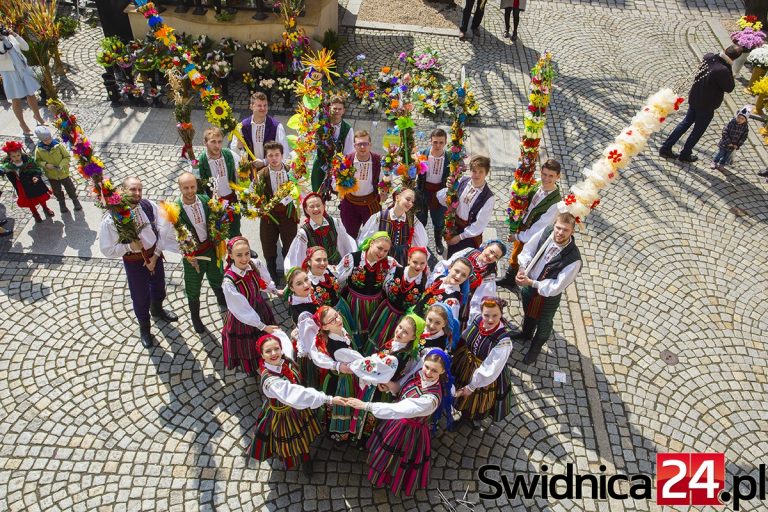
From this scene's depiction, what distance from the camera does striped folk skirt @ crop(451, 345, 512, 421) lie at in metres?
5.52

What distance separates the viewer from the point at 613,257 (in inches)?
Answer: 318

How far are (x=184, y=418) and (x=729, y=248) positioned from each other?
797 centimetres

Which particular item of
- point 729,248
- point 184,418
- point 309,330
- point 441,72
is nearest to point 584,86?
point 441,72

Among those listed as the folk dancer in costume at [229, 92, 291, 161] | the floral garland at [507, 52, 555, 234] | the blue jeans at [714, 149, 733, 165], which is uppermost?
the floral garland at [507, 52, 555, 234]

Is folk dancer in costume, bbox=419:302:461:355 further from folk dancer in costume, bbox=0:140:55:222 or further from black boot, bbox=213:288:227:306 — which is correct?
folk dancer in costume, bbox=0:140:55:222

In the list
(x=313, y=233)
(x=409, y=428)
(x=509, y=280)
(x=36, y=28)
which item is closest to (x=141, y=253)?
(x=313, y=233)

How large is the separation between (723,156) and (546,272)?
5835mm

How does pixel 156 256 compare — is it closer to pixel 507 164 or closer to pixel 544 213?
pixel 544 213

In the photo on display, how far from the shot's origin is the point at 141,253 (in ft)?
20.0

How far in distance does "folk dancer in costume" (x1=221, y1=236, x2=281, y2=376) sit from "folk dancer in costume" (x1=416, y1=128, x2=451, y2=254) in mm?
2312

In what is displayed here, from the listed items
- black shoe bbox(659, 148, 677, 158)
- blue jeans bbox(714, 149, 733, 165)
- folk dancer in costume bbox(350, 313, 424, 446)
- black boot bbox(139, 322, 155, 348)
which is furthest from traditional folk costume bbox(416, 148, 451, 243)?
blue jeans bbox(714, 149, 733, 165)

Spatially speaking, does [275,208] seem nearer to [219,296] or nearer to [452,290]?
[219,296]

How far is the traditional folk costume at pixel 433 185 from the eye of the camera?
718 cm

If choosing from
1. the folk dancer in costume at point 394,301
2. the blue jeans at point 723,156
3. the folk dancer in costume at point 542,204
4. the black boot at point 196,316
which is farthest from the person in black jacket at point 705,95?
the black boot at point 196,316
